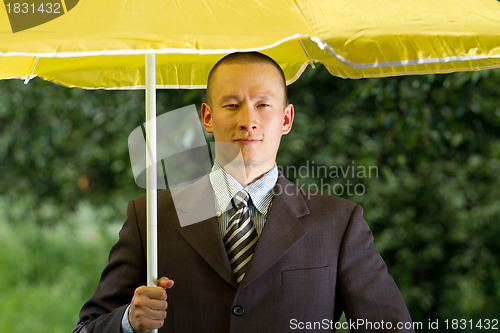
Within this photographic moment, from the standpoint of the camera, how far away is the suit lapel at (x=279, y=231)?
1663 mm

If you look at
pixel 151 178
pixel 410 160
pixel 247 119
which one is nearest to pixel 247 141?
pixel 247 119

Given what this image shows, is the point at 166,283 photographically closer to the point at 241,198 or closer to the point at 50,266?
the point at 241,198

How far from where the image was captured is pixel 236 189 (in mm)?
1772

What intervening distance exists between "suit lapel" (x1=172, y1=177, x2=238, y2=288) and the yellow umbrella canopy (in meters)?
0.49

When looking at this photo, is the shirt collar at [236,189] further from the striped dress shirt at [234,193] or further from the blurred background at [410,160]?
the blurred background at [410,160]

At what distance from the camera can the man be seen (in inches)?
66.1

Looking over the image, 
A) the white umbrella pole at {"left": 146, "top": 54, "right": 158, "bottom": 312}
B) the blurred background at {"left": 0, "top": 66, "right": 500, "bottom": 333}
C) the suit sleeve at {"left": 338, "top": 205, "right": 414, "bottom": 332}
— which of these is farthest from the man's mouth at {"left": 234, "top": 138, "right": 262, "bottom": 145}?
the blurred background at {"left": 0, "top": 66, "right": 500, "bottom": 333}

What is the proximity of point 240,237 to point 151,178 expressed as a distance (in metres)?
0.28

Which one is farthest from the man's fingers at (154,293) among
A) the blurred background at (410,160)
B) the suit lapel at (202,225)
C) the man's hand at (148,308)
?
the blurred background at (410,160)

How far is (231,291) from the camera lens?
1678mm

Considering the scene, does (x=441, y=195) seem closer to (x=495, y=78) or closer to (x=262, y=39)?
(x=495, y=78)

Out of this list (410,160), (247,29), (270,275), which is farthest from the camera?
(410,160)

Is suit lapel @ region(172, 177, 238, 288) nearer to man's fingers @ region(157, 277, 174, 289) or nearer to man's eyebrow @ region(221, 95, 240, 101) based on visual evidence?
man's fingers @ region(157, 277, 174, 289)

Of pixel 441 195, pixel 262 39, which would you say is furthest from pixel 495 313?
pixel 262 39
